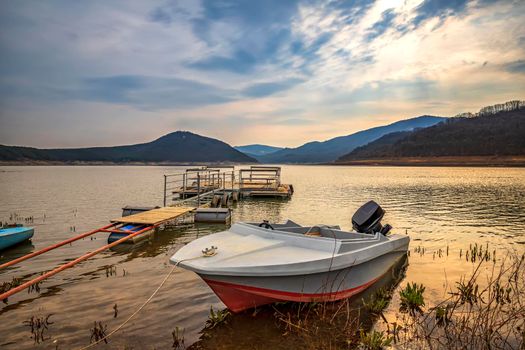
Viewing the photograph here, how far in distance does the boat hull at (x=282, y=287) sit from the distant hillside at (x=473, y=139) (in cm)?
13906

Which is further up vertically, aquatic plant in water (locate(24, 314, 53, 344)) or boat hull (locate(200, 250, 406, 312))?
boat hull (locate(200, 250, 406, 312))

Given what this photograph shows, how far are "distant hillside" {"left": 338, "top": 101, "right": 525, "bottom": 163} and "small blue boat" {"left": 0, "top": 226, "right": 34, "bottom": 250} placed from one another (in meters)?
142

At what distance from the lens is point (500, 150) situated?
12062 cm

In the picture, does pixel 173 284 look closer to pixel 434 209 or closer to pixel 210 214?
pixel 210 214

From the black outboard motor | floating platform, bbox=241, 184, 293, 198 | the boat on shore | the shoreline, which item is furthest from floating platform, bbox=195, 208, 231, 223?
the shoreline

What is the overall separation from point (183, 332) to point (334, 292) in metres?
2.81

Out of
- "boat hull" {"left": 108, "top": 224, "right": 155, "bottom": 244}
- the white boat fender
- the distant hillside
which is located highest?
the distant hillside

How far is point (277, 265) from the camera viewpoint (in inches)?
205

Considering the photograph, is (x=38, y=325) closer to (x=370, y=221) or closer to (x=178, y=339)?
(x=178, y=339)

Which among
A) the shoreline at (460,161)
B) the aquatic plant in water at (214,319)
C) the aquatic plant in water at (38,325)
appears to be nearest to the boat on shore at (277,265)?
the aquatic plant in water at (214,319)

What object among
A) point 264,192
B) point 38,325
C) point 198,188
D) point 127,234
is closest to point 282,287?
point 38,325

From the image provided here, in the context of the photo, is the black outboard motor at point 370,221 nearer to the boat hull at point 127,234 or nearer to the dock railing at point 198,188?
the boat hull at point 127,234

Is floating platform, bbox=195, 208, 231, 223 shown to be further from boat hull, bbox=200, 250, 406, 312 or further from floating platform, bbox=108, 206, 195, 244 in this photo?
boat hull, bbox=200, 250, 406, 312

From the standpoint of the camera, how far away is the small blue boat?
10695mm
